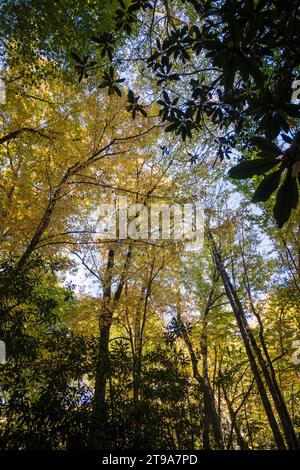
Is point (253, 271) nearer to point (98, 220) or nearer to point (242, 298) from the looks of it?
point (242, 298)

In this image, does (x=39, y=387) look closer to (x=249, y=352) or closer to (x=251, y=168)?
(x=251, y=168)

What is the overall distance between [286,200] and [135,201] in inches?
211

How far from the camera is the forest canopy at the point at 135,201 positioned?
1891 mm

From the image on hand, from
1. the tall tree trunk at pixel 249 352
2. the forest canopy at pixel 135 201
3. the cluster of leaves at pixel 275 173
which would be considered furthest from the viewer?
the tall tree trunk at pixel 249 352

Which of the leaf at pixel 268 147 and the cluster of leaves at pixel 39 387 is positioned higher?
the cluster of leaves at pixel 39 387

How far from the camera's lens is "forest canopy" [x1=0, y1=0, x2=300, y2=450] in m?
1.89

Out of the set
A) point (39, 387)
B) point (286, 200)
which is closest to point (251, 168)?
point (286, 200)

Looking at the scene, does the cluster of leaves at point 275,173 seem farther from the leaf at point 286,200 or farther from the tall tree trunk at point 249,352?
the tall tree trunk at point 249,352

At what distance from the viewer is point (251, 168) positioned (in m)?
1.17

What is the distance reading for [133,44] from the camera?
5.00 metres

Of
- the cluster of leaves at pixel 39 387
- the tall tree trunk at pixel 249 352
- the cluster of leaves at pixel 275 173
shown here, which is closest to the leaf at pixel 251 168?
the cluster of leaves at pixel 275 173

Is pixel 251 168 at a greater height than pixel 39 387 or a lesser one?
lesser

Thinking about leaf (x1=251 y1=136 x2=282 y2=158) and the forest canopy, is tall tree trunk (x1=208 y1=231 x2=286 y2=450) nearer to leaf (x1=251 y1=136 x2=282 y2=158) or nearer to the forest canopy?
the forest canopy

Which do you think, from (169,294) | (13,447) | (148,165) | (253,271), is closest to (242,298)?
(253,271)
